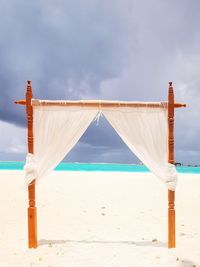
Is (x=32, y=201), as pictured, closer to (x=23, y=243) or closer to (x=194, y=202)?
(x=23, y=243)

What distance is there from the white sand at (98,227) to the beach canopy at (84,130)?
1.53 meters

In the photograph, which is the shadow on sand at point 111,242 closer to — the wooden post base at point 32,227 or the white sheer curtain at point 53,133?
the wooden post base at point 32,227

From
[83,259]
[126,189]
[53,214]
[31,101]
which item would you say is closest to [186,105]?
[31,101]

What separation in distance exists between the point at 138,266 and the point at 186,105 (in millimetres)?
3437

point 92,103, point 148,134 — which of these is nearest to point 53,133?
point 92,103

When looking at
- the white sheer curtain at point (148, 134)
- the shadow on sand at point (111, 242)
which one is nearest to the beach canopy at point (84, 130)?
the white sheer curtain at point (148, 134)

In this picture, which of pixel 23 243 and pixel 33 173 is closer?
pixel 33 173

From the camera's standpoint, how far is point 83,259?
7.32 meters

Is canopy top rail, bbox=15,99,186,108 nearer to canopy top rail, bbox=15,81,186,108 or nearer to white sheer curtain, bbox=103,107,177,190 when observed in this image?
canopy top rail, bbox=15,81,186,108

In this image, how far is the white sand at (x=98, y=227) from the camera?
7441mm

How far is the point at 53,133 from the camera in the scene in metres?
8.09

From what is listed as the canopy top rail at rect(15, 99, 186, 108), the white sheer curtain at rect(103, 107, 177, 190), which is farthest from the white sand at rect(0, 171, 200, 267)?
the canopy top rail at rect(15, 99, 186, 108)

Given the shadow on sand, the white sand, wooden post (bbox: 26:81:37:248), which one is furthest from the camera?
the shadow on sand

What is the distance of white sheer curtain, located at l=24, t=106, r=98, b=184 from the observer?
7.98 meters
